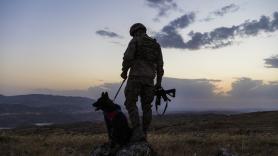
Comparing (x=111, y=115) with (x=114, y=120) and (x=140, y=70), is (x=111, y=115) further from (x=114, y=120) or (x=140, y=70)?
Answer: (x=140, y=70)

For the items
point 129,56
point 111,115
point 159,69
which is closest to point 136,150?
point 111,115

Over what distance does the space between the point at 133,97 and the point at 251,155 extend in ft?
12.2

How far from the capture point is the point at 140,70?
9797 mm

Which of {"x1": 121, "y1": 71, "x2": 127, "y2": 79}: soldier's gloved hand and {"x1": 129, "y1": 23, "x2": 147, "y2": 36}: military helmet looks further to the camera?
{"x1": 129, "y1": 23, "x2": 147, "y2": 36}: military helmet

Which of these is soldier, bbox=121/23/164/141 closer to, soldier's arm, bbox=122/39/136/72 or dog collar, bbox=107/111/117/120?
soldier's arm, bbox=122/39/136/72

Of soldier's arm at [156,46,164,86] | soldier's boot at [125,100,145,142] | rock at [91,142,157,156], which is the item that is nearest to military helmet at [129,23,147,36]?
soldier's arm at [156,46,164,86]

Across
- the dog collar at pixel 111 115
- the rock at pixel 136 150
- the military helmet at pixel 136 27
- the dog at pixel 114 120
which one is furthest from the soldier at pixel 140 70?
the dog collar at pixel 111 115

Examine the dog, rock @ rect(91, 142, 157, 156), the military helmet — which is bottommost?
rock @ rect(91, 142, 157, 156)

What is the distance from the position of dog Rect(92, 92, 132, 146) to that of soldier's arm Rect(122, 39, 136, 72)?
108cm

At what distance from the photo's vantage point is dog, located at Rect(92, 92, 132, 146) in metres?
8.74

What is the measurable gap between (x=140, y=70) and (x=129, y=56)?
0.47 metres

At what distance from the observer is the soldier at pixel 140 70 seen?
9656 millimetres

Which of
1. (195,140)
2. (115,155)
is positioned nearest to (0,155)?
(115,155)

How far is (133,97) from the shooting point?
970 cm
